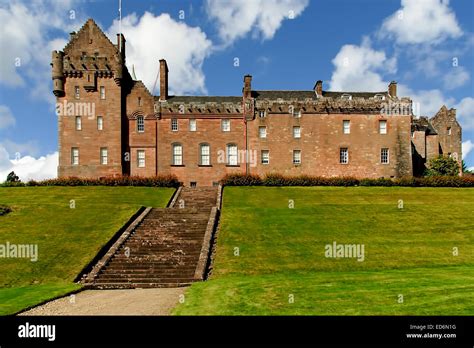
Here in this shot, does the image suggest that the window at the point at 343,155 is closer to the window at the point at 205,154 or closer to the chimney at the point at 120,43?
the window at the point at 205,154

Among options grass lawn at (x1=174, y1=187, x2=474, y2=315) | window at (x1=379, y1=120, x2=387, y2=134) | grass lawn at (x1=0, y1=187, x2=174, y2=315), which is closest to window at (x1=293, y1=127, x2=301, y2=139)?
A: window at (x1=379, y1=120, x2=387, y2=134)

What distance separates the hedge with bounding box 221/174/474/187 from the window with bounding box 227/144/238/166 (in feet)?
15.4

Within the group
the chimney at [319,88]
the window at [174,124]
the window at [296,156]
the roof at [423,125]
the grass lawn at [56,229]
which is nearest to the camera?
the grass lawn at [56,229]

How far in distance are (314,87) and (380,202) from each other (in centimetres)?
2497

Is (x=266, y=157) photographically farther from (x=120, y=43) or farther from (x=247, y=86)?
(x=120, y=43)

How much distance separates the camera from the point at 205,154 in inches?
1980

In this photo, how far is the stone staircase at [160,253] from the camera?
65.2 ft

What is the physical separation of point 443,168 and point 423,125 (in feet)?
28.1

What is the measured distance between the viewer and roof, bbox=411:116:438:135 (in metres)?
57.4

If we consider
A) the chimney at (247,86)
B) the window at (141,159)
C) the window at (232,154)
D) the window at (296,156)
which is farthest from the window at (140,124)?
the window at (296,156)

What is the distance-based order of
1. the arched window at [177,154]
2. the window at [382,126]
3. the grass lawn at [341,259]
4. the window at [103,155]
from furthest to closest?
1. the window at [382,126]
2. the arched window at [177,154]
3. the window at [103,155]
4. the grass lawn at [341,259]

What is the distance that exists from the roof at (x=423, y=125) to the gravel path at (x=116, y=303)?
162ft
